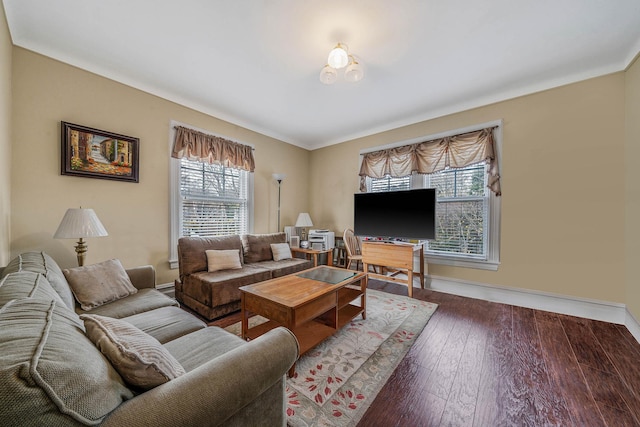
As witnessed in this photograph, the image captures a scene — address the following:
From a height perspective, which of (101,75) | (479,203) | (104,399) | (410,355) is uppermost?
(101,75)

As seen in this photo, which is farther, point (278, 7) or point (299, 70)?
point (299, 70)

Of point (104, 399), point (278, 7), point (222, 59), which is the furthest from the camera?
point (222, 59)

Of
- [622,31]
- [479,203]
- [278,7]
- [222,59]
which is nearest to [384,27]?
[278,7]

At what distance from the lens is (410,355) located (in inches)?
74.9

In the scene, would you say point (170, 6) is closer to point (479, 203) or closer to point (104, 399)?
point (104, 399)

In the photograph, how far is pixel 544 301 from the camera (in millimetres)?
2758

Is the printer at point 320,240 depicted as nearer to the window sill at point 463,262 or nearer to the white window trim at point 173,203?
the window sill at point 463,262

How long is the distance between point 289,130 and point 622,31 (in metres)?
3.85

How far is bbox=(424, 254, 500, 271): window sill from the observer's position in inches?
120

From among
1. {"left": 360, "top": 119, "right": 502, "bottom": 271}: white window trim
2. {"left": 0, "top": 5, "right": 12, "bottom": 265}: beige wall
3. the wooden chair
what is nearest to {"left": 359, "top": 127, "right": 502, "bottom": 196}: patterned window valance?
{"left": 360, "top": 119, "right": 502, "bottom": 271}: white window trim

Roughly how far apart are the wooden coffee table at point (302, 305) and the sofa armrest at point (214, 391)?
71cm

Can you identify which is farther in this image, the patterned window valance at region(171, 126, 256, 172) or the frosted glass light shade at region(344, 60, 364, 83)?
the patterned window valance at region(171, 126, 256, 172)

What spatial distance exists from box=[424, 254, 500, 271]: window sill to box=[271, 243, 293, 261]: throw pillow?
84.0 inches

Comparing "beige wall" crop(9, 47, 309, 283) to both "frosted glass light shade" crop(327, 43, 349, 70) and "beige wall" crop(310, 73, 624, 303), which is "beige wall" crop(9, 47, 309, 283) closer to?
"frosted glass light shade" crop(327, 43, 349, 70)
